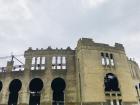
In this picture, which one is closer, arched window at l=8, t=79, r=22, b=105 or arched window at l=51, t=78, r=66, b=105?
arched window at l=51, t=78, r=66, b=105

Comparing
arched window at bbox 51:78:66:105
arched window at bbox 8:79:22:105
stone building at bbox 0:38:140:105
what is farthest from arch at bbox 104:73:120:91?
arched window at bbox 8:79:22:105

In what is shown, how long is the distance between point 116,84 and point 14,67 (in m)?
19.7

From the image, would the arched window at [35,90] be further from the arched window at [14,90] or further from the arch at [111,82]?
the arch at [111,82]

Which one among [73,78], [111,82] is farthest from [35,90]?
[111,82]

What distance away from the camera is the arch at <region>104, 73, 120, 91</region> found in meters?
32.6

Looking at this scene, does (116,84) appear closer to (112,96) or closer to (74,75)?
(112,96)

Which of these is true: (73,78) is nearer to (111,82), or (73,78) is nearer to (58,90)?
(58,90)

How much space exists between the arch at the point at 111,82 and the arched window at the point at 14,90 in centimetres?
1608

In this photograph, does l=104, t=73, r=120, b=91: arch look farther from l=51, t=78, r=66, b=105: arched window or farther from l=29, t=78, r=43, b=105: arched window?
l=29, t=78, r=43, b=105: arched window

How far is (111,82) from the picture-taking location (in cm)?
3322

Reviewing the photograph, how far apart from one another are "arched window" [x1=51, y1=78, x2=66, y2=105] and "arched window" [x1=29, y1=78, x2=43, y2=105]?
2.64 m

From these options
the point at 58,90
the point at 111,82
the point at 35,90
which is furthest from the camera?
the point at 35,90

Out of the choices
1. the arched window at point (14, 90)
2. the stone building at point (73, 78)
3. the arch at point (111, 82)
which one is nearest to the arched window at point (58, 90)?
the stone building at point (73, 78)

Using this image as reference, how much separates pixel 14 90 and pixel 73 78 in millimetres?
11472
